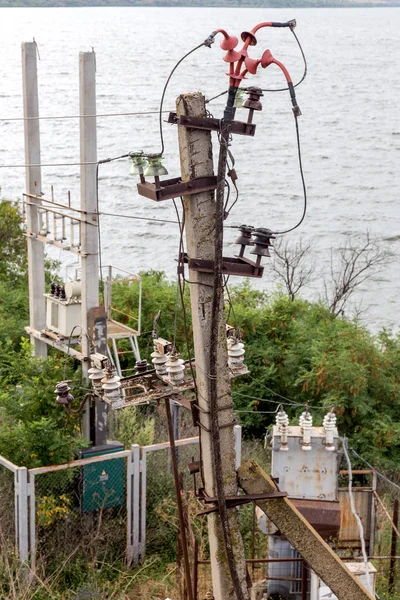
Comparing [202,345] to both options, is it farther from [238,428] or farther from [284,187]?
[284,187]

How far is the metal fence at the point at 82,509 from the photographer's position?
1445 cm

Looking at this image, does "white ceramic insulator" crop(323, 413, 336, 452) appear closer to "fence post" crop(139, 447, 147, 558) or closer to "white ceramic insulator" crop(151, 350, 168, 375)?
"fence post" crop(139, 447, 147, 558)

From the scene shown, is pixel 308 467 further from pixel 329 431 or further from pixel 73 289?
pixel 73 289

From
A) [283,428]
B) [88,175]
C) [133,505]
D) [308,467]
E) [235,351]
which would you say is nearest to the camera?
[235,351]

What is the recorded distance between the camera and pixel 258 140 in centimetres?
7312

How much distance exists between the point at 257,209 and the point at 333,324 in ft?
97.9

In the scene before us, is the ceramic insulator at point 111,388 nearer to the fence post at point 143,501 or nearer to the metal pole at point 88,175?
the fence post at point 143,501

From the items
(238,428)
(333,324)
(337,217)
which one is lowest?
(238,428)

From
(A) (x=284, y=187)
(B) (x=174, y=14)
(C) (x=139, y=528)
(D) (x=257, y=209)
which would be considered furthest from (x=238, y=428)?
(B) (x=174, y=14)

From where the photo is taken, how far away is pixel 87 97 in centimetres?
1591

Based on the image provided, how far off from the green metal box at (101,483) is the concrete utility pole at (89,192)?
87cm

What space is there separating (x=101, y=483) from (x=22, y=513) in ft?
4.94

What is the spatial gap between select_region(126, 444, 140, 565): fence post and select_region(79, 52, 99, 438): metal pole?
1.28 m

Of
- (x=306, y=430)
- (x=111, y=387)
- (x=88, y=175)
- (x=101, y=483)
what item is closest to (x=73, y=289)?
(x=88, y=175)
